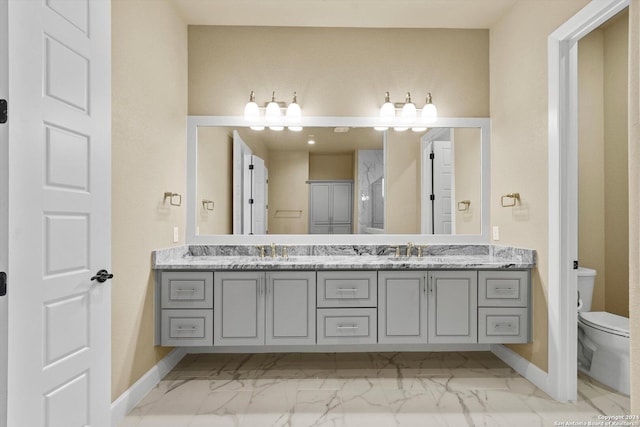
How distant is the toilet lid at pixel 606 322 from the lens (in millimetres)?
2292

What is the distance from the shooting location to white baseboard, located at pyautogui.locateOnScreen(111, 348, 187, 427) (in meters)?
1.98

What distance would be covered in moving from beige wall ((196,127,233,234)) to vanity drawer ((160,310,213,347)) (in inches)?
29.9

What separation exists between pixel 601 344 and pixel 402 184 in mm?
1709

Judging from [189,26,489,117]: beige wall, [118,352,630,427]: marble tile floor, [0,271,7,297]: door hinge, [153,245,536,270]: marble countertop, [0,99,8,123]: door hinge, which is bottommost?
[118,352,630,427]: marble tile floor

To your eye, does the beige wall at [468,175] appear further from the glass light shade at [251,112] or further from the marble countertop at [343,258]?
the glass light shade at [251,112]

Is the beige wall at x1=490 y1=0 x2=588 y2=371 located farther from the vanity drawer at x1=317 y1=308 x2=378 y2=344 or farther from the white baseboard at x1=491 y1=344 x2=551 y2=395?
the vanity drawer at x1=317 y1=308 x2=378 y2=344

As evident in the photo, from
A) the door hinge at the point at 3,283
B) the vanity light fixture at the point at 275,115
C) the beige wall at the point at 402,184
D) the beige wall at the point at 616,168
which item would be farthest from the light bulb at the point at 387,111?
the door hinge at the point at 3,283

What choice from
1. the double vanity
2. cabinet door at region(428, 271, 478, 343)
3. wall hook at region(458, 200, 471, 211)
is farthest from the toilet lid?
wall hook at region(458, 200, 471, 211)

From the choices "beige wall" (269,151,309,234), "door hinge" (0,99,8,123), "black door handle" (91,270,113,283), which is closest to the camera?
"door hinge" (0,99,8,123)

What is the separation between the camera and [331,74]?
303 centimetres

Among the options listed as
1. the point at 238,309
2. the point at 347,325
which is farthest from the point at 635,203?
the point at 238,309

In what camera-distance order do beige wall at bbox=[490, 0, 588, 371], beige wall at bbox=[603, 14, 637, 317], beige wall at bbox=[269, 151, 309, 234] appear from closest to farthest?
beige wall at bbox=[490, 0, 588, 371] < beige wall at bbox=[603, 14, 637, 317] < beige wall at bbox=[269, 151, 309, 234]

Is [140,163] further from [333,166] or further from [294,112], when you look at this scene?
[333,166]

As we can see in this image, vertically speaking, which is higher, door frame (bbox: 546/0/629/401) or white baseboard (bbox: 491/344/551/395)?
door frame (bbox: 546/0/629/401)
